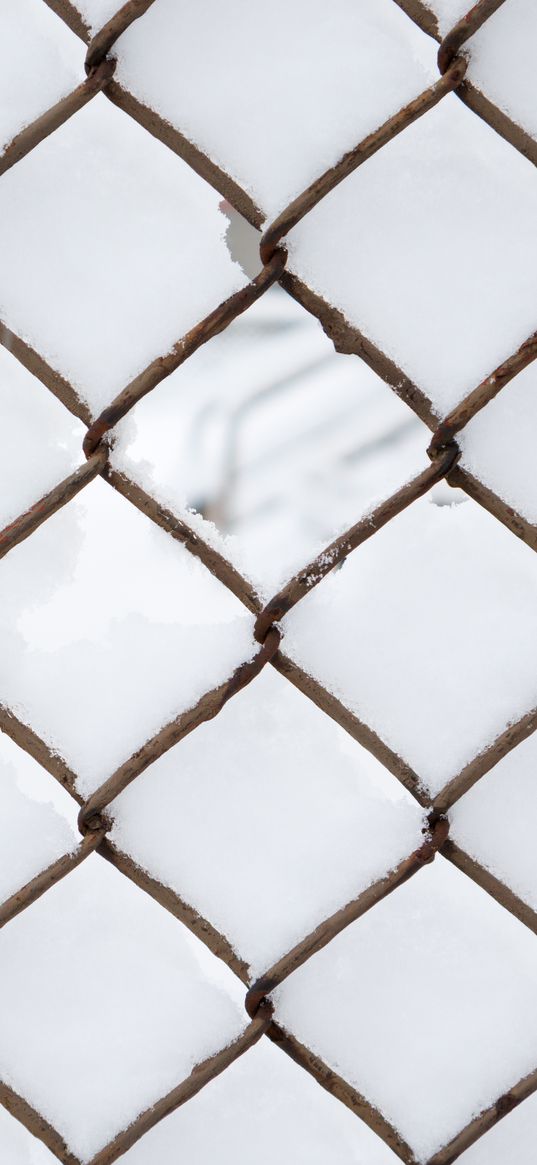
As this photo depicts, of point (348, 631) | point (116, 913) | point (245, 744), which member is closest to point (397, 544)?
point (348, 631)

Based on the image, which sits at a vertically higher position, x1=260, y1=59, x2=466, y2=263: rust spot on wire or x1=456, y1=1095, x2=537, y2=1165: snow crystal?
x1=260, y1=59, x2=466, y2=263: rust spot on wire

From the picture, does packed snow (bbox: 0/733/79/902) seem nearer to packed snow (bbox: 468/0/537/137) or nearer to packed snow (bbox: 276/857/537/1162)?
packed snow (bbox: 276/857/537/1162)

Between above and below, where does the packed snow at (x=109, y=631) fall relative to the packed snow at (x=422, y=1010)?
above

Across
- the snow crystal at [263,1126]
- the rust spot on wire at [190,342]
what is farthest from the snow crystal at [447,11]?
the snow crystal at [263,1126]

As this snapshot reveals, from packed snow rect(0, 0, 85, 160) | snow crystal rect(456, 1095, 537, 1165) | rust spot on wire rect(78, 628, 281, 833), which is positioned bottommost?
snow crystal rect(456, 1095, 537, 1165)

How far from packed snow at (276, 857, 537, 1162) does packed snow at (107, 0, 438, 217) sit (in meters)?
0.48

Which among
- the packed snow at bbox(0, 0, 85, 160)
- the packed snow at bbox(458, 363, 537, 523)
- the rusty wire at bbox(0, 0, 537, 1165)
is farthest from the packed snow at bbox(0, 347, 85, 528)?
the packed snow at bbox(458, 363, 537, 523)

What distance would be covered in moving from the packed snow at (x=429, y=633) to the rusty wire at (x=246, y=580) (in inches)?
0.6

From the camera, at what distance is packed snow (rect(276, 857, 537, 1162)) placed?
29.0 inches

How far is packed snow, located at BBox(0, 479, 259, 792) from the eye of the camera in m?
0.72

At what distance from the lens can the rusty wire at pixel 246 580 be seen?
68 centimetres

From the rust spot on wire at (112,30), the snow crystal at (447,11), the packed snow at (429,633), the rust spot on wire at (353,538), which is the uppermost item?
the rust spot on wire at (112,30)

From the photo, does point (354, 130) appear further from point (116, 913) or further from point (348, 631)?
Result: point (116, 913)

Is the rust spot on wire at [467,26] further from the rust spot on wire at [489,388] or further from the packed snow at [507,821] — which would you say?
the packed snow at [507,821]
